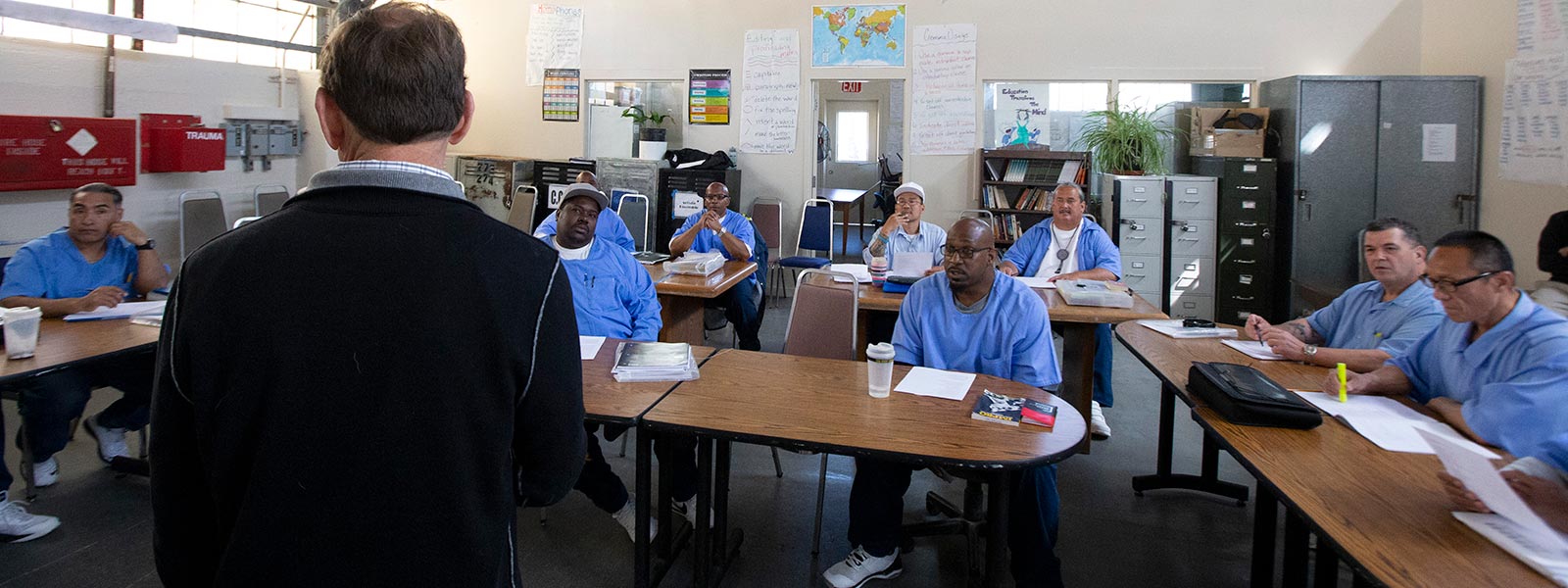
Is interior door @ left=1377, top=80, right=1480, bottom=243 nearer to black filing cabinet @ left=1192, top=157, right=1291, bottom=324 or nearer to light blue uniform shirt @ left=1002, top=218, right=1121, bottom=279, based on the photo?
black filing cabinet @ left=1192, top=157, right=1291, bottom=324

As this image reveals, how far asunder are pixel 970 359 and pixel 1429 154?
5643mm

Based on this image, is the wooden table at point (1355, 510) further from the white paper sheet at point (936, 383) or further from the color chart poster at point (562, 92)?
the color chart poster at point (562, 92)

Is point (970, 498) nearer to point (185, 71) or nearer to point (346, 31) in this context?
point (346, 31)

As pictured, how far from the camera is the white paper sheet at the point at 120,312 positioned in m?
3.39

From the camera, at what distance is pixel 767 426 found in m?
2.26

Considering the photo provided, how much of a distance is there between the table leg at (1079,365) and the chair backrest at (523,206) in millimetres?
5135

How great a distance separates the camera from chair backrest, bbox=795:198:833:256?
7676mm

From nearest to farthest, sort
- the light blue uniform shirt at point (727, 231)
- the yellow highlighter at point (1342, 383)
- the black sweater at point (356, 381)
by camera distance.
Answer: the black sweater at point (356, 381) < the yellow highlighter at point (1342, 383) < the light blue uniform shirt at point (727, 231)

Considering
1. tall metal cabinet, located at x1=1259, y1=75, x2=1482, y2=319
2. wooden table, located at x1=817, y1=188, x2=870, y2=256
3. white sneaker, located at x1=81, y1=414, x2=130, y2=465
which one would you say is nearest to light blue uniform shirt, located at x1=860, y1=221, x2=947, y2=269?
tall metal cabinet, located at x1=1259, y1=75, x2=1482, y2=319

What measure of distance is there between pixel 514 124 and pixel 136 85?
3.30 metres

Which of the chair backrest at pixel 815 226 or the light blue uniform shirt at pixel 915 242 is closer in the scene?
the light blue uniform shirt at pixel 915 242

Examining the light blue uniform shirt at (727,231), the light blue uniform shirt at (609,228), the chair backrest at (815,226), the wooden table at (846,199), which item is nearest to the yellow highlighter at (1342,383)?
the light blue uniform shirt at (609,228)

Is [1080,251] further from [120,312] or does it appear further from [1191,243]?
[120,312]

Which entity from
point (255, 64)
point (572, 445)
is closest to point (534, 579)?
point (572, 445)
